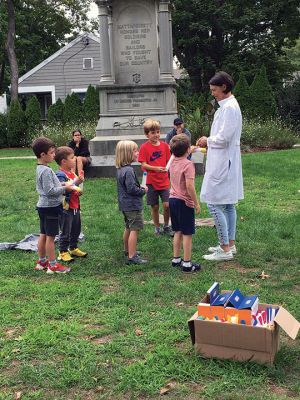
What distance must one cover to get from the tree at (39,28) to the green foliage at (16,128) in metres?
11.5

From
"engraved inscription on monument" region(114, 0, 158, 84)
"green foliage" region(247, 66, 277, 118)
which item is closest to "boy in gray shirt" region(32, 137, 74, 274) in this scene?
"engraved inscription on monument" region(114, 0, 158, 84)

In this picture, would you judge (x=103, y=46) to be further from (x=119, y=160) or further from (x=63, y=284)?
(x=63, y=284)

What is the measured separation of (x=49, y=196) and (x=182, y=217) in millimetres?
1425

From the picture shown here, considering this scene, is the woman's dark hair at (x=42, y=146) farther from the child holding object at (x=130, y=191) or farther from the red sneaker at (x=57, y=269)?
the red sneaker at (x=57, y=269)

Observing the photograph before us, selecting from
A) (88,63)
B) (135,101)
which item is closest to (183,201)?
(135,101)

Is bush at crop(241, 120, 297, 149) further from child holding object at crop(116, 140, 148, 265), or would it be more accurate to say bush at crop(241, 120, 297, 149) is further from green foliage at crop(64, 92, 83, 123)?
child holding object at crop(116, 140, 148, 265)

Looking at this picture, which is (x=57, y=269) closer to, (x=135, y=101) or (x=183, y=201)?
(x=183, y=201)

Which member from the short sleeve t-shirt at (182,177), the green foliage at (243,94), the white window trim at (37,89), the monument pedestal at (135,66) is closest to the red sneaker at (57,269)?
the short sleeve t-shirt at (182,177)

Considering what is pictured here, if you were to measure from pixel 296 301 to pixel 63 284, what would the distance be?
2.24m

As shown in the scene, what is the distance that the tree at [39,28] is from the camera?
118 ft

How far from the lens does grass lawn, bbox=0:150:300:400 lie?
3072 mm

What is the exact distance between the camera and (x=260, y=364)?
3215 mm

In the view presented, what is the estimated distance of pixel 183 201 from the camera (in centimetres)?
526

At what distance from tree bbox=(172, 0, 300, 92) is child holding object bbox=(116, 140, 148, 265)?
78.8 feet
